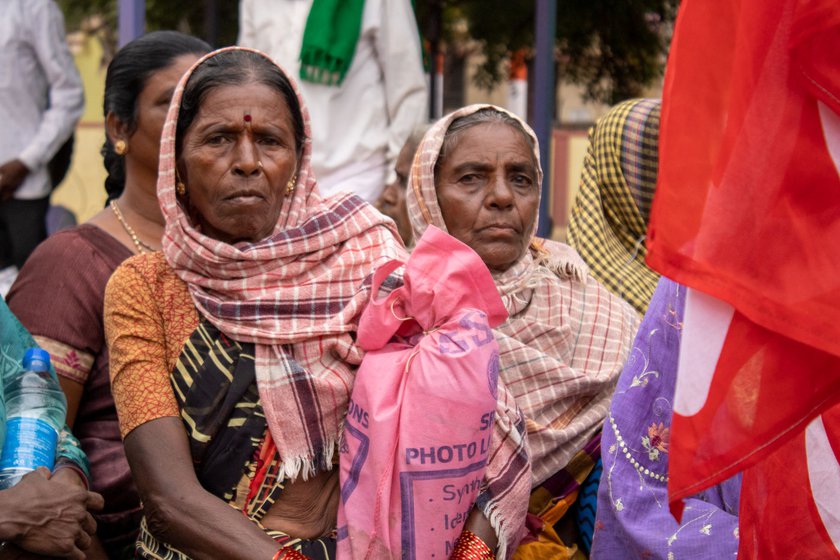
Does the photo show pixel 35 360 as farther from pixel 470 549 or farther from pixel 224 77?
pixel 470 549

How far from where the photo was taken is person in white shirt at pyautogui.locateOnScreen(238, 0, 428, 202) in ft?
16.5

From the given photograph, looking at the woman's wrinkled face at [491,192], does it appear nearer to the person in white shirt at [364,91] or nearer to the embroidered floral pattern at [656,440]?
the embroidered floral pattern at [656,440]

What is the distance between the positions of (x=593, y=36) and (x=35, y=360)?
6.10 m

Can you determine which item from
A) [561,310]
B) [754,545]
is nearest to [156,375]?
[561,310]

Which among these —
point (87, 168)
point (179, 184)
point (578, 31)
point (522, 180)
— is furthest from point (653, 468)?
point (87, 168)

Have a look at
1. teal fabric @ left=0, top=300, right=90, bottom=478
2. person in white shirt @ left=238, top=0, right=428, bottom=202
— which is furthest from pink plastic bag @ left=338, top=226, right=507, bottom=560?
person in white shirt @ left=238, top=0, right=428, bottom=202

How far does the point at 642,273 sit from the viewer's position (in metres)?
3.69

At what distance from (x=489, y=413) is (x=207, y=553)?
2.31 ft

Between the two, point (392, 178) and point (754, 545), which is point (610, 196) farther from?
point (754, 545)

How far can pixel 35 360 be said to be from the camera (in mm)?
2721

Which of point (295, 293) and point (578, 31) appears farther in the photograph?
point (578, 31)

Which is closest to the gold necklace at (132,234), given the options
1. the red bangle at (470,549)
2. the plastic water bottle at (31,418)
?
the plastic water bottle at (31,418)

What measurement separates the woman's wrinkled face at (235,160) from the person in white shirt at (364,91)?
2.25 metres

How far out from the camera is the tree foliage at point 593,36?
7.71 meters
